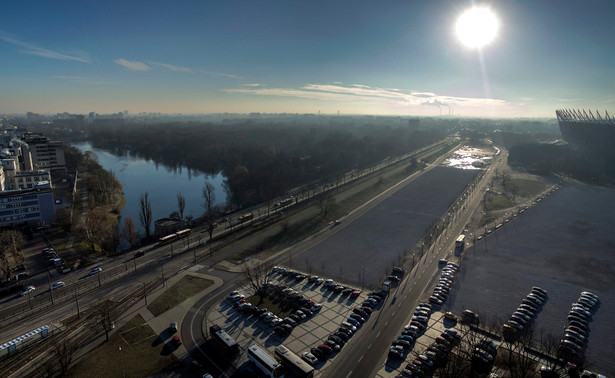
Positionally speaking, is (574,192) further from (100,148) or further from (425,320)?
(100,148)

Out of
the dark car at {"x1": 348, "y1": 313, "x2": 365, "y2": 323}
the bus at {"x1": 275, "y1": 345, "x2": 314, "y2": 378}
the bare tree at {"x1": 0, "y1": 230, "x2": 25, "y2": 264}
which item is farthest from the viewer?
the bare tree at {"x1": 0, "y1": 230, "x2": 25, "y2": 264}

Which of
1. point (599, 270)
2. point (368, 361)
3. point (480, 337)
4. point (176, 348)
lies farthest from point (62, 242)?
point (599, 270)

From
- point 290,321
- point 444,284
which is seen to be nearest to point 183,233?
point 290,321

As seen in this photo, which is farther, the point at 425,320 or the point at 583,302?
the point at 583,302

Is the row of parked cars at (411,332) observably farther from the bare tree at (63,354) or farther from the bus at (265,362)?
the bare tree at (63,354)

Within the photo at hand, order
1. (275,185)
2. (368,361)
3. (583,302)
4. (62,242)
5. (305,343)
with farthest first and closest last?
1. (275,185)
2. (62,242)
3. (583,302)
4. (305,343)
5. (368,361)

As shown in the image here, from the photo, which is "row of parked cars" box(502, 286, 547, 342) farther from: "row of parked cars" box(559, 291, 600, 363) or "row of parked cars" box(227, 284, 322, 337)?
"row of parked cars" box(227, 284, 322, 337)

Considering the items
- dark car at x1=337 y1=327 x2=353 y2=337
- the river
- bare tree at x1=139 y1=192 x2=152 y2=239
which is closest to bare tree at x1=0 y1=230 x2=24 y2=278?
bare tree at x1=139 y1=192 x2=152 y2=239

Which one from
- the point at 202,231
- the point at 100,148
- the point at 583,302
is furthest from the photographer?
the point at 100,148
